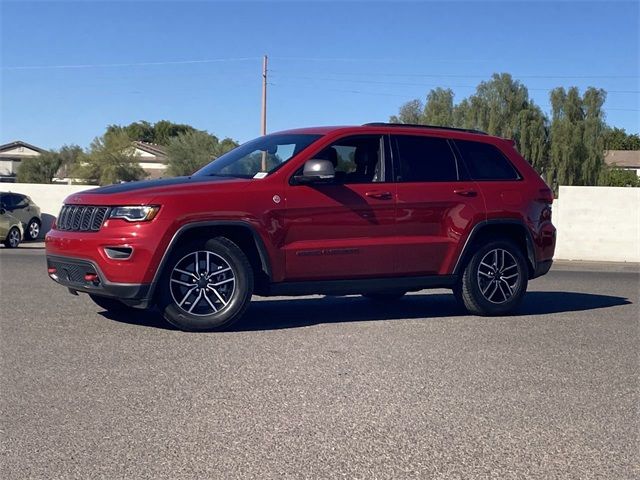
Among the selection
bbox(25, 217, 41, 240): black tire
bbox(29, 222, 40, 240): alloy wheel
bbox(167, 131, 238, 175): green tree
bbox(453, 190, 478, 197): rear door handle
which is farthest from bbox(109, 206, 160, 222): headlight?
bbox(167, 131, 238, 175): green tree

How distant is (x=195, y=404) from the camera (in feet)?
16.8

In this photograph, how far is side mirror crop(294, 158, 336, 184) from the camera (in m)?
7.47

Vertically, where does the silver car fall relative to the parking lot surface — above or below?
below

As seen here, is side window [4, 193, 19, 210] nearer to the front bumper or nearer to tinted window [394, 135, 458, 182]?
the front bumper

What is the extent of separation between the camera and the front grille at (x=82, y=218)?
7254 millimetres

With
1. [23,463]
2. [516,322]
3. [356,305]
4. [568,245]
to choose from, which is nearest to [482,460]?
[23,463]

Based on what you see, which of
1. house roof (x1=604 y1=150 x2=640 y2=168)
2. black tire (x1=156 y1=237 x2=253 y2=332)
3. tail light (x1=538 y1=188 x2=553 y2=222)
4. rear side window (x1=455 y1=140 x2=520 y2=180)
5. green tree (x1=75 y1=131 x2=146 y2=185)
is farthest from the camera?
house roof (x1=604 y1=150 x2=640 y2=168)

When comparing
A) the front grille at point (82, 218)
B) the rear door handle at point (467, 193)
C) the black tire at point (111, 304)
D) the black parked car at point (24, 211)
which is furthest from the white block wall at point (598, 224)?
the front grille at point (82, 218)

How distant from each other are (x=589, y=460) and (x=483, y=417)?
0.81m

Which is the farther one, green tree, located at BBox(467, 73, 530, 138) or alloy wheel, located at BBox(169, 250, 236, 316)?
green tree, located at BBox(467, 73, 530, 138)

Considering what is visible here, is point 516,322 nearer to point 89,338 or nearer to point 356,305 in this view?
point 356,305

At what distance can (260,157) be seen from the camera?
820 cm

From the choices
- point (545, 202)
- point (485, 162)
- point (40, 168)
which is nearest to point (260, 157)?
point (485, 162)

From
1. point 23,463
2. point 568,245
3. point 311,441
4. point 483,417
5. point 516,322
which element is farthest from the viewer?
point 568,245
